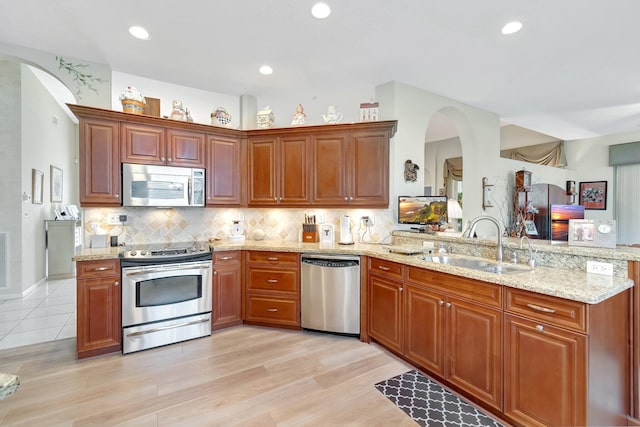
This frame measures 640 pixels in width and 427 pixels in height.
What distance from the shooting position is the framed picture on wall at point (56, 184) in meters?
5.67

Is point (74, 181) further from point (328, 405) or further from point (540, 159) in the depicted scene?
point (540, 159)

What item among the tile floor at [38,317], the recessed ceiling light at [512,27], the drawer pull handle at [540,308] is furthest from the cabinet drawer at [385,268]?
the tile floor at [38,317]

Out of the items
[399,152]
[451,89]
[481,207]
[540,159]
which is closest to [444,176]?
[540,159]

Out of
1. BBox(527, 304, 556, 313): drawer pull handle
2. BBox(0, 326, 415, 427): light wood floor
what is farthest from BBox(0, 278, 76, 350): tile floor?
BBox(527, 304, 556, 313): drawer pull handle

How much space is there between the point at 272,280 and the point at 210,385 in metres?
1.25

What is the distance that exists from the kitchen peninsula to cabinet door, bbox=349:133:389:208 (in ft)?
3.16

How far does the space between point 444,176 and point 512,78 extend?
4557 mm

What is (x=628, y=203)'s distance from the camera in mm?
6457

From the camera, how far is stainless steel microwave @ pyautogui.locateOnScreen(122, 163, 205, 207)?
3.12 metres

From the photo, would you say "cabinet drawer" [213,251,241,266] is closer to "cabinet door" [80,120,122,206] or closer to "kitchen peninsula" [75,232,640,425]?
"kitchen peninsula" [75,232,640,425]

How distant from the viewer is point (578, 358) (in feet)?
4.92

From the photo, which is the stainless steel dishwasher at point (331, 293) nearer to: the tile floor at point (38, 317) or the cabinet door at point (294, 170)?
the cabinet door at point (294, 170)

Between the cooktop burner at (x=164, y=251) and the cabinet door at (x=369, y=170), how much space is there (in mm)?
1768

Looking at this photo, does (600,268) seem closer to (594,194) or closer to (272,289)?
(272,289)
